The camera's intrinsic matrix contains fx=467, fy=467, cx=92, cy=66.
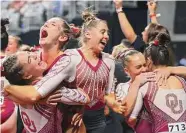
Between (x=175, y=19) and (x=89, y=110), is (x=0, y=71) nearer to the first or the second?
(x=89, y=110)

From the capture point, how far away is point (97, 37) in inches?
109

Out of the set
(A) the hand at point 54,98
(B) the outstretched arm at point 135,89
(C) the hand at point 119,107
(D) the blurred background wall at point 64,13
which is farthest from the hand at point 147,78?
(D) the blurred background wall at point 64,13

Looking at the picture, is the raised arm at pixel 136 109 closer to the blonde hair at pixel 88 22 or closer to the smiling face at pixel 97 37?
the smiling face at pixel 97 37

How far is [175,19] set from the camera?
6.29m

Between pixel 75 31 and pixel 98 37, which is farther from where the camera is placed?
pixel 75 31

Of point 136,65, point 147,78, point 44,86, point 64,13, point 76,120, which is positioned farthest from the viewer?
point 64,13

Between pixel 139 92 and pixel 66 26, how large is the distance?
61cm

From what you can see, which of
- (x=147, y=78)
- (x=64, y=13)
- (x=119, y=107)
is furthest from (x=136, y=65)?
(x=64, y=13)

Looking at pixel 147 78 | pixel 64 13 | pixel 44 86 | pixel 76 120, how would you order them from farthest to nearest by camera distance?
pixel 64 13, pixel 147 78, pixel 76 120, pixel 44 86

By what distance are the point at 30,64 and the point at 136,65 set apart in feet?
2.76

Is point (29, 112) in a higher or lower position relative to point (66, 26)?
lower

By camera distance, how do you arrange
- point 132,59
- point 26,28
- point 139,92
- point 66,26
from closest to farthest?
point 139,92
point 66,26
point 132,59
point 26,28

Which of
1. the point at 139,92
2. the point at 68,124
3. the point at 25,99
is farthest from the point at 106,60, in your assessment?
the point at 25,99

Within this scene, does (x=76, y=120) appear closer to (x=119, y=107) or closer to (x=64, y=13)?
(x=119, y=107)
